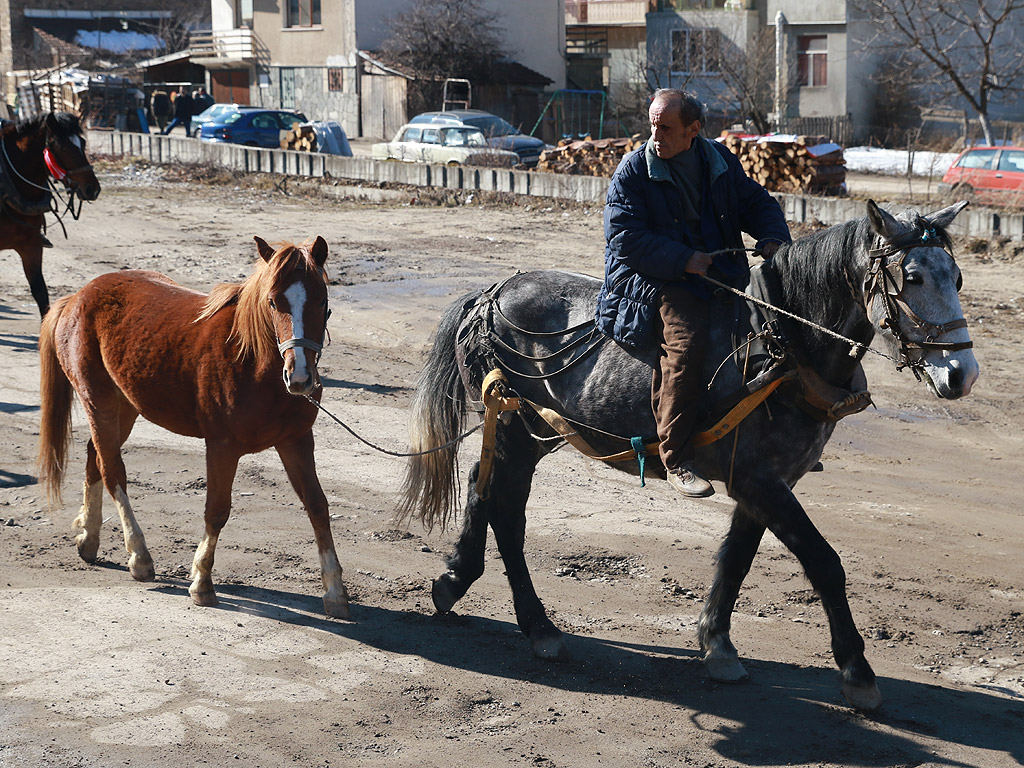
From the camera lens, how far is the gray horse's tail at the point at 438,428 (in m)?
6.08

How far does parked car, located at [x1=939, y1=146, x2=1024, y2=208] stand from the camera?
20.3 meters

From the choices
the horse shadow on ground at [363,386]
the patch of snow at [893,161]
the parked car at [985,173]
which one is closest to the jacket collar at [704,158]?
the horse shadow on ground at [363,386]

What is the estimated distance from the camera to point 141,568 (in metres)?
6.38

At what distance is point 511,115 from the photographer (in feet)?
138

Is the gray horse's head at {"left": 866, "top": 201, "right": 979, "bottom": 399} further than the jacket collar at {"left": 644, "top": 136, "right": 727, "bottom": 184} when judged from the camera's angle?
No

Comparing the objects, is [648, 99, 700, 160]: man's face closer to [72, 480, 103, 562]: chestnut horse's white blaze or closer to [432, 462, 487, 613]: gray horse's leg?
[432, 462, 487, 613]: gray horse's leg

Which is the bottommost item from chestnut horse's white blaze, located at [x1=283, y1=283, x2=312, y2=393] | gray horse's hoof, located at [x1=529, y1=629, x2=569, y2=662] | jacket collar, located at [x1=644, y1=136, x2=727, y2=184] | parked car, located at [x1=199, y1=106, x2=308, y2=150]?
gray horse's hoof, located at [x1=529, y1=629, x2=569, y2=662]

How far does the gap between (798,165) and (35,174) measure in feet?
46.2

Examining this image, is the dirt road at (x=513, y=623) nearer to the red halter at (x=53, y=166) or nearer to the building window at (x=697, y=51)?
the red halter at (x=53, y=166)

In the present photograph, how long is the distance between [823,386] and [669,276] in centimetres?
81

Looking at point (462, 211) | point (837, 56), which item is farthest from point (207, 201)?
point (837, 56)

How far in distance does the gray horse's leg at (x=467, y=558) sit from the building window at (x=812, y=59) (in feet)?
115

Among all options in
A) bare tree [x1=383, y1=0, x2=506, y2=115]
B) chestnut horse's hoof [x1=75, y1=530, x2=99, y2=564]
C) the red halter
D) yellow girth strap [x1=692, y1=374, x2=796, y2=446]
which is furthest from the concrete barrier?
bare tree [x1=383, y1=0, x2=506, y2=115]

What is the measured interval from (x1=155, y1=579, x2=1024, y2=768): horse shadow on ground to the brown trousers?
1.14m
